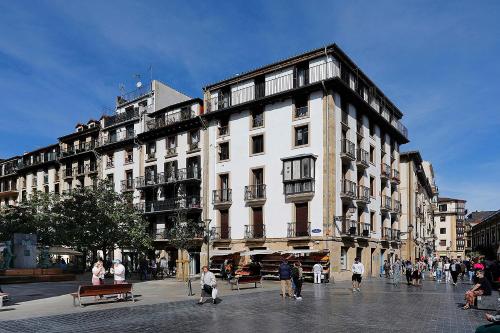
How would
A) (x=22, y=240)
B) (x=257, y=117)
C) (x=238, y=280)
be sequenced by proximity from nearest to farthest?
(x=238, y=280), (x=22, y=240), (x=257, y=117)

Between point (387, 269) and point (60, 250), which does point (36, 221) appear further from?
point (387, 269)

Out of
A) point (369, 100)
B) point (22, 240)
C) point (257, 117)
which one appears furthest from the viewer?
point (369, 100)

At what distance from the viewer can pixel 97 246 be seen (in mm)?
38500

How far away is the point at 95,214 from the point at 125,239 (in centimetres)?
302

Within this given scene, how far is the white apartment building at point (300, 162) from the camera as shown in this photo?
33.3 metres

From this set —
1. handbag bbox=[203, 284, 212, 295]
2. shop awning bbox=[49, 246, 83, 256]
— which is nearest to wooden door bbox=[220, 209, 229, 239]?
shop awning bbox=[49, 246, 83, 256]

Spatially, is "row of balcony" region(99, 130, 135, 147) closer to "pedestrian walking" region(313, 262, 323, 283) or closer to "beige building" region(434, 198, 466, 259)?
"pedestrian walking" region(313, 262, 323, 283)

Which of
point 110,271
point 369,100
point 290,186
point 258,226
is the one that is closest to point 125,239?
point 110,271

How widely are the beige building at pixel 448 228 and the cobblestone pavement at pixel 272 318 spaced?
10333cm

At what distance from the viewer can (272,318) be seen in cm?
1362

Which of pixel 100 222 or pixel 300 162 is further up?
pixel 300 162

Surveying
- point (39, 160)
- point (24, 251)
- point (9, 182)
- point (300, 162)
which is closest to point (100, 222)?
point (24, 251)

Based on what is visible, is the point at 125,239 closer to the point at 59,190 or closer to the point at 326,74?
the point at 326,74

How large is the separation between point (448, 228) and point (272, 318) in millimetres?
113284
